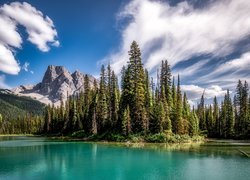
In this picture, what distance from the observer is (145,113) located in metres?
75.8

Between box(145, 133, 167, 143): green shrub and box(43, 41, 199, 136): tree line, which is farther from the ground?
box(43, 41, 199, 136): tree line

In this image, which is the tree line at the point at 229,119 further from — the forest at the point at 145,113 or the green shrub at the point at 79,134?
the green shrub at the point at 79,134

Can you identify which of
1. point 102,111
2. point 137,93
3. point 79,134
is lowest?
point 79,134

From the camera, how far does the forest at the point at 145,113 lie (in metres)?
75.0

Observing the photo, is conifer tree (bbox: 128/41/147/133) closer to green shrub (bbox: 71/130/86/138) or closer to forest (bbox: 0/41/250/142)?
forest (bbox: 0/41/250/142)

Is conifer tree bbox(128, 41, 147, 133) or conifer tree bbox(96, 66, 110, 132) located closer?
conifer tree bbox(128, 41, 147, 133)

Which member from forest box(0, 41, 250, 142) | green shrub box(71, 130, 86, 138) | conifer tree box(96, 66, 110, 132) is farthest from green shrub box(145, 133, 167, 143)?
green shrub box(71, 130, 86, 138)

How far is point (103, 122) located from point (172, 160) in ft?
165

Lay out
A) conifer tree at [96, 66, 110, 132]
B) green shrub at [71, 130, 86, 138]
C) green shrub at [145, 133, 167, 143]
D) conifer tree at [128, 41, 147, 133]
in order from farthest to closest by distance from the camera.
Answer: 1. green shrub at [71, 130, 86, 138]
2. conifer tree at [96, 66, 110, 132]
3. conifer tree at [128, 41, 147, 133]
4. green shrub at [145, 133, 167, 143]

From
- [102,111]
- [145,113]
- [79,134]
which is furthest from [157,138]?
[79,134]

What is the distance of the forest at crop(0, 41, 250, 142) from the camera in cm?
7500

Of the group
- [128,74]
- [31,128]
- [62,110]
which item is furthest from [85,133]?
[31,128]

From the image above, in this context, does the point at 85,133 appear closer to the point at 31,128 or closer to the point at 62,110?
the point at 62,110

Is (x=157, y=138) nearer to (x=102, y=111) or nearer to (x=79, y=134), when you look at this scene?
(x=102, y=111)
